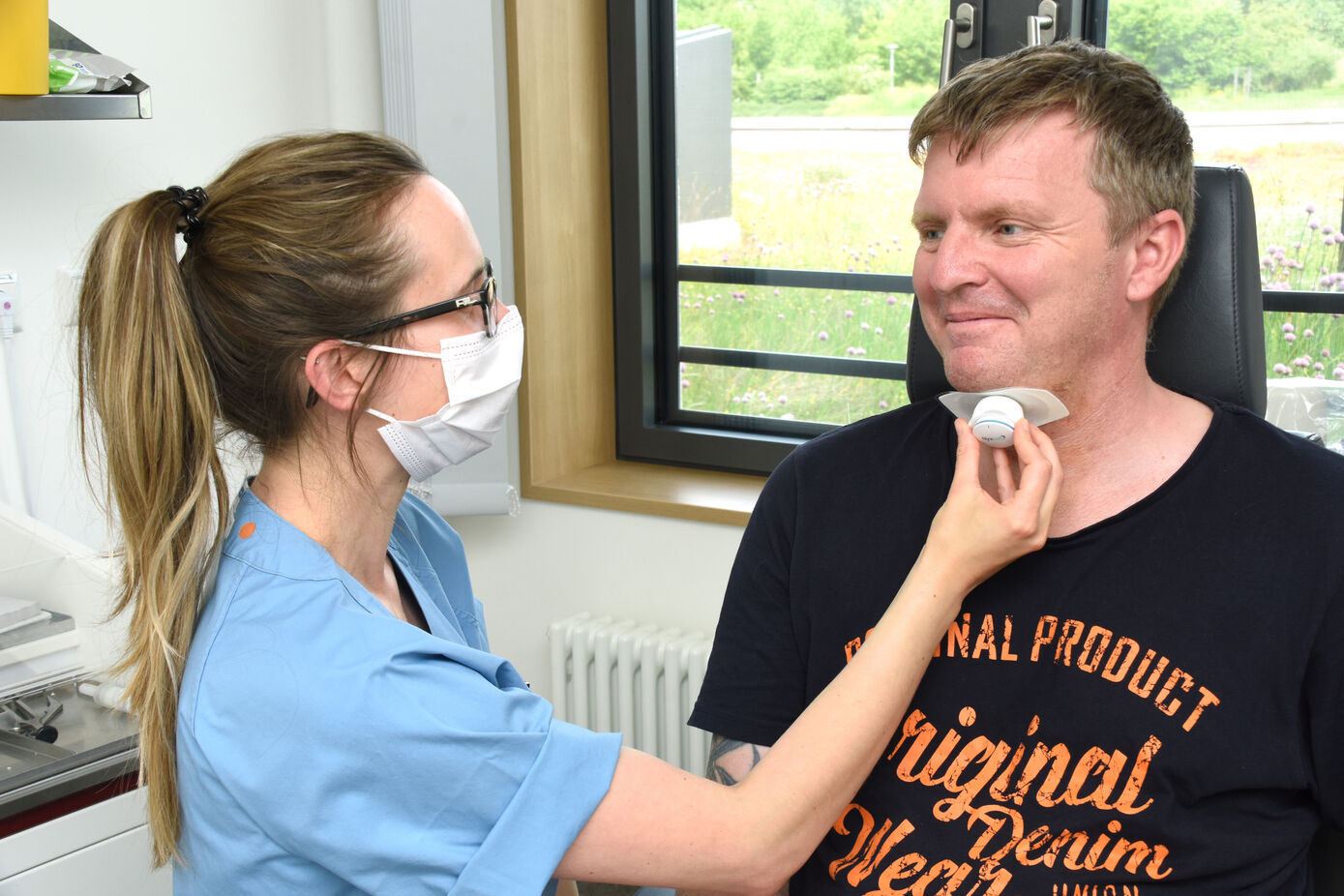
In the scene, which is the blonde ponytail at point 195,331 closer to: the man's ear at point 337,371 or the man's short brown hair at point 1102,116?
the man's ear at point 337,371

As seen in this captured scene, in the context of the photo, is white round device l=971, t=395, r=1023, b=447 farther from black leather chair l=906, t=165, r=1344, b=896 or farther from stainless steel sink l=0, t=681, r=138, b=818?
stainless steel sink l=0, t=681, r=138, b=818

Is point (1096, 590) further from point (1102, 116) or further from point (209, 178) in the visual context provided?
point (209, 178)

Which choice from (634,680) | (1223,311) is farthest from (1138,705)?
(634,680)

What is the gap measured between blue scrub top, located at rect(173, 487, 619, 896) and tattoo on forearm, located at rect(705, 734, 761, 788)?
1.21ft

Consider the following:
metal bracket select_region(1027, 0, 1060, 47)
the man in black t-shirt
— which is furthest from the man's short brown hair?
metal bracket select_region(1027, 0, 1060, 47)

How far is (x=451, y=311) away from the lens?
124 centimetres

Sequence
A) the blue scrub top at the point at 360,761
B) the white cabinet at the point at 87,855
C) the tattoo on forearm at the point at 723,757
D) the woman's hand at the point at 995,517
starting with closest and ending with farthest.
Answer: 1. the blue scrub top at the point at 360,761
2. the woman's hand at the point at 995,517
3. the tattoo on forearm at the point at 723,757
4. the white cabinet at the point at 87,855

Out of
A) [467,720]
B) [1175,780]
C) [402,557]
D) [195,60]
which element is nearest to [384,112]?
[195,60]

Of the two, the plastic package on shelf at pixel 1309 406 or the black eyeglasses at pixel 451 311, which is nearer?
the black eyeglasses at pixel 451 311

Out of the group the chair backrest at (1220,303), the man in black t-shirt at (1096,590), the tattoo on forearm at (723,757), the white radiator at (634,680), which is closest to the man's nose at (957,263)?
the man in black t-shirt at (1096,590)

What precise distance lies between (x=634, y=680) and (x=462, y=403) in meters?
1.40

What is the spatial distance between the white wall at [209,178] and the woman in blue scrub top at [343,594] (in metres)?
1.11

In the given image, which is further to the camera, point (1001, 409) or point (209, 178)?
point (209, 178)

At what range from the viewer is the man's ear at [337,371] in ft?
3.90
